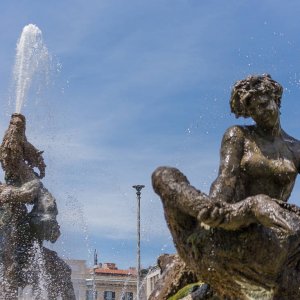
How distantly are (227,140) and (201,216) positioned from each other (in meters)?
0.94

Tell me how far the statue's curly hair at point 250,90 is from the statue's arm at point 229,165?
0.18m

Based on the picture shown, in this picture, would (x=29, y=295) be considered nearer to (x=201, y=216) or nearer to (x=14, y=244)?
(x=14, y=244)

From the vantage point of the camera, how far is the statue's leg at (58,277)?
32.1 feet

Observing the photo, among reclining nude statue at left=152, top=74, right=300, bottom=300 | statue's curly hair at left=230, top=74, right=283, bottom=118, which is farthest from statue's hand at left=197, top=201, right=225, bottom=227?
statue's curly hair at left=230, top=74, right=283, bottom=118

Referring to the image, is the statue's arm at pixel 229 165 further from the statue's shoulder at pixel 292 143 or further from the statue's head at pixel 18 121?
the statue's head at pixel 18 121

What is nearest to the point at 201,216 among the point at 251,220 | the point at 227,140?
the point at 251,220

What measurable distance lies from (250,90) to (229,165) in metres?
0.58

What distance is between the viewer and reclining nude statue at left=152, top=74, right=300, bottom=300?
4113 millimetres

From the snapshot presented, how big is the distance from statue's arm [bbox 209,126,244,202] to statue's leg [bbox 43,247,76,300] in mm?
5563

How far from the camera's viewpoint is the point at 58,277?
9859mm

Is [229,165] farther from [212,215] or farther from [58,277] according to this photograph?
[58,277]

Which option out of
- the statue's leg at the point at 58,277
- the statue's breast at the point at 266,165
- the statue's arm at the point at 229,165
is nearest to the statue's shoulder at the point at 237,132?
the statue's arm at the point at 229,165

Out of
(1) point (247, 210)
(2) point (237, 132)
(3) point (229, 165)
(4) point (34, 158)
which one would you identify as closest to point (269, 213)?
(1) point (247, 210)

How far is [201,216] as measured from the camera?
4.12 meters
